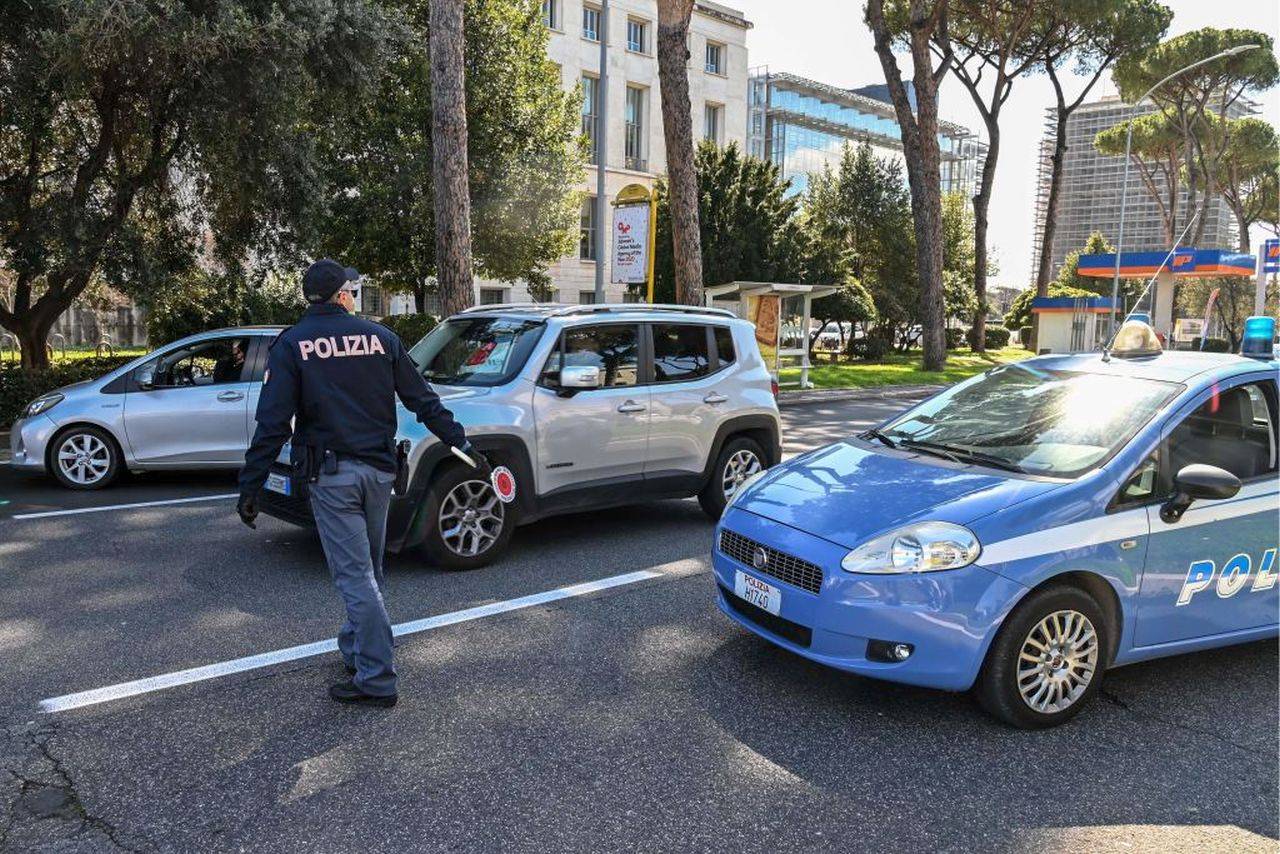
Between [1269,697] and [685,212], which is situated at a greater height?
[685,212]

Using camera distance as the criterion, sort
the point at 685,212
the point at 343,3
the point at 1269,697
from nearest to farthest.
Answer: the point at 1269,697
the point at 343,3
the point at 685,212

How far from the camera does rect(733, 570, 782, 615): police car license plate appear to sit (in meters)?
4.16

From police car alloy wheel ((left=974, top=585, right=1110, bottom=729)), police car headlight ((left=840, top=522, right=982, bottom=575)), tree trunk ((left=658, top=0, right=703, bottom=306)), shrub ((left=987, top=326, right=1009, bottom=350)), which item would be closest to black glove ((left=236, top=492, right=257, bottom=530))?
police car headlight ((left=840, top=522, right=982, bottom=575))

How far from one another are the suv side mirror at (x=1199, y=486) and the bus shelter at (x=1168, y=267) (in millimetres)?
30615

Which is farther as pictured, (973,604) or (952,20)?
(952,20)

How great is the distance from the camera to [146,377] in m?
8.98

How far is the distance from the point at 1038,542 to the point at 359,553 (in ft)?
9.00

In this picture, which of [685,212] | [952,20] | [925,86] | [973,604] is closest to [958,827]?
[973,604]

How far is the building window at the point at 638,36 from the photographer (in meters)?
46.8

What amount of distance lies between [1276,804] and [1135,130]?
5360cm

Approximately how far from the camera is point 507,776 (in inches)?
138

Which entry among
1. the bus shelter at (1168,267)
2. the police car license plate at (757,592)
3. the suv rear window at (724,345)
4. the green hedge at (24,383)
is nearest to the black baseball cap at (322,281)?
the police car license plate at (757,592)

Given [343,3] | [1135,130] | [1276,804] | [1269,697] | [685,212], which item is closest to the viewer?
[1276,804]

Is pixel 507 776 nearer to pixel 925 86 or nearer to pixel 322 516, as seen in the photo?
pixel 322 516
